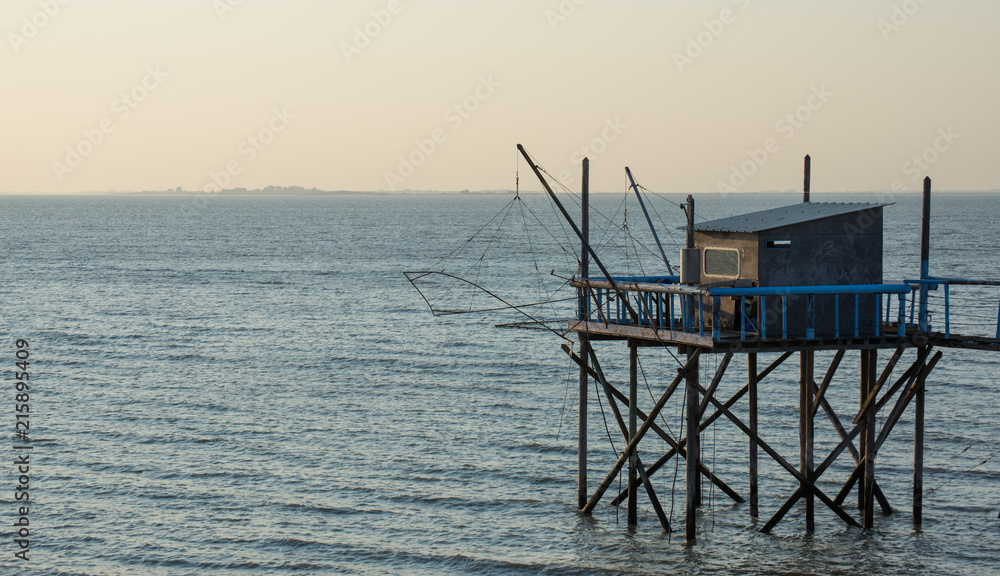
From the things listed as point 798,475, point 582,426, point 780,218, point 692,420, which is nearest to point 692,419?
point 692,420

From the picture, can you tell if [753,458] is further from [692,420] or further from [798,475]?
[692,420]

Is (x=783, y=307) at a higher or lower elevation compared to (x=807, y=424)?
higher

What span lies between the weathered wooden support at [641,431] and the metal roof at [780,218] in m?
2.85

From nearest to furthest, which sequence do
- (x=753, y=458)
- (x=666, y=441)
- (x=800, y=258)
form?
1. (x=800, y=258)
2. (x=753, y=458)
3. (x=666, y=441)

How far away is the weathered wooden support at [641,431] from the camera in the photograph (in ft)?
73.5

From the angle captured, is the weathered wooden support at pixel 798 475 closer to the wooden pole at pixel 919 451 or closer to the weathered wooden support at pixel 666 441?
the weathered wooden support at pixel 666 441

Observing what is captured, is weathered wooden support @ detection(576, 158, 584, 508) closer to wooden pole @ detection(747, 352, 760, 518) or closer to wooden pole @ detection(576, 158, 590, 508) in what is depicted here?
wooden pole @ detection(576, 158, 590, 508)

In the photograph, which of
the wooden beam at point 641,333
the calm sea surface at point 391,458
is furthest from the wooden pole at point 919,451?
the wooden beam at point 641,333

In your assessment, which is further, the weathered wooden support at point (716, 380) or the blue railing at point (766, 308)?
the weathered wooden support at point (716, 380)

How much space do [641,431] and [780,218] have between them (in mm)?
5586

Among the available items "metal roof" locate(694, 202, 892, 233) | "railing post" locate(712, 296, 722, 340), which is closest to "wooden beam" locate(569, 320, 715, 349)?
"railing post" locate(712, 296, 722, 340)

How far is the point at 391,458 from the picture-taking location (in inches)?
1247

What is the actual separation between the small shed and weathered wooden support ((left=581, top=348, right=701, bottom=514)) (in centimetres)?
143

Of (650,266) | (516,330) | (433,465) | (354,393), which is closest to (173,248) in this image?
(650,266)
